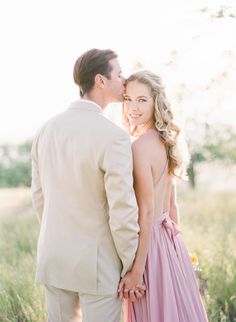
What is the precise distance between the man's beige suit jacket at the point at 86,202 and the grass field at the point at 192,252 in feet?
3.16

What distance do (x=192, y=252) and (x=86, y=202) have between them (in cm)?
292

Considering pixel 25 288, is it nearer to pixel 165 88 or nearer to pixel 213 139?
pixel 165 88

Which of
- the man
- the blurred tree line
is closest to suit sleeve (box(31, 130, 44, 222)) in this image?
the man

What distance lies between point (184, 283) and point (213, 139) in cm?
927

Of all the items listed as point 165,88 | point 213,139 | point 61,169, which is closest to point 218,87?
point 165,88

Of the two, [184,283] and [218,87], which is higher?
[218,87]

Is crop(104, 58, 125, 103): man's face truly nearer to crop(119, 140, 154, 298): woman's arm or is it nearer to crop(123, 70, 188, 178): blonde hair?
crop(123, 70, 188, 178): blonde hair

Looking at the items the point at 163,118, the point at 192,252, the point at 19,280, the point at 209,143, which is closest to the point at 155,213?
the point at 163,118

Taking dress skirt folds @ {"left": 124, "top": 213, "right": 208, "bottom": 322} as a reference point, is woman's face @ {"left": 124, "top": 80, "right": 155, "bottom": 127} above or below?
above

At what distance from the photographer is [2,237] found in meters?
6.32

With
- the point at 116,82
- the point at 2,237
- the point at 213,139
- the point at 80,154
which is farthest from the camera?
the point at 213,139

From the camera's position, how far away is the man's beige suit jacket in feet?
8.95

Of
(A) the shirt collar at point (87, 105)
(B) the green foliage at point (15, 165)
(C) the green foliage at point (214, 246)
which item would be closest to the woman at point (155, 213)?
(A) the shirt collar at point (87, 105)

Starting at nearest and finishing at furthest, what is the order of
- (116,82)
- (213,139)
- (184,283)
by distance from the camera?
1. (116,82)
2. (184,283)
3. (213,139)
